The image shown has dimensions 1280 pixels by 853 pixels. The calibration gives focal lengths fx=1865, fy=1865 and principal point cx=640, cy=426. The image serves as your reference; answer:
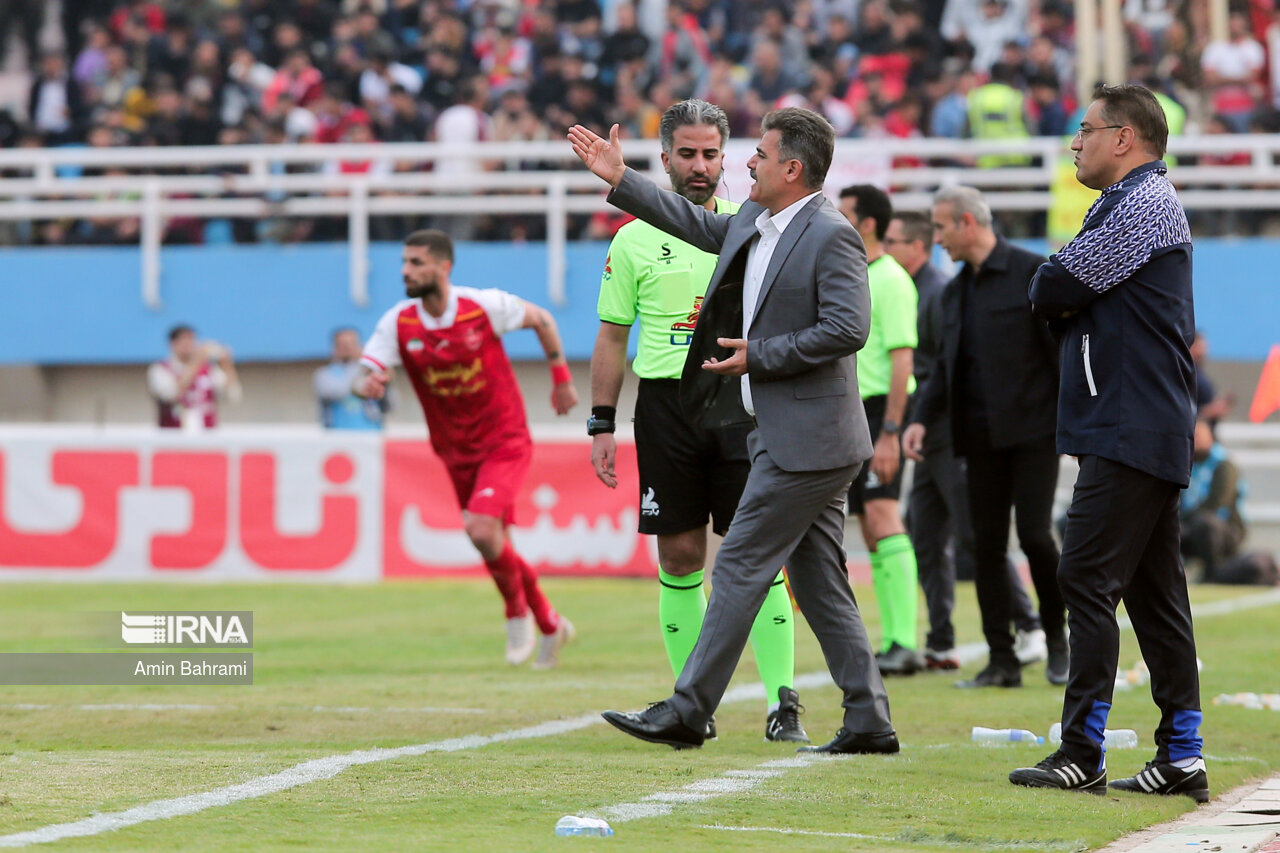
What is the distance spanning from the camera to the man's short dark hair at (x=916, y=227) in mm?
9820

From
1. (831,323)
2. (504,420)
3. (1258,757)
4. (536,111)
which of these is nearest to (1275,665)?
(1258,757)

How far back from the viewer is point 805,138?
6.04m

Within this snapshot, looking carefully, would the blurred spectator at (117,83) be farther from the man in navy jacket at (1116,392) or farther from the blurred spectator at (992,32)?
the man in navy jacket at (1116,392)

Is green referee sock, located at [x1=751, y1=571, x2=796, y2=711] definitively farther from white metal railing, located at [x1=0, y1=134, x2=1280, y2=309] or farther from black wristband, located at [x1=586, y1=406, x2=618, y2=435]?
white metal railing, located at [x1=0, y1=134, x2=1280, y2=309]

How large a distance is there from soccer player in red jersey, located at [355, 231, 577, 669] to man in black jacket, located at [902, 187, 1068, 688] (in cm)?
219

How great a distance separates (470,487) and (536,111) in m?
10.5

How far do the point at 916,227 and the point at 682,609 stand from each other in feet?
11.8

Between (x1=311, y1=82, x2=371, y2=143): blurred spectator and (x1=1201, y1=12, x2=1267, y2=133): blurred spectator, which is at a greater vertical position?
(x1=1201, y1=12, x2=1267, y2=133): blurred spectator

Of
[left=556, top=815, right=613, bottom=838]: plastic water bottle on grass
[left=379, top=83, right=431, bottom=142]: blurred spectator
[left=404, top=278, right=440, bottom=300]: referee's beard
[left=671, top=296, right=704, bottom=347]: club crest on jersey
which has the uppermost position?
[left=379, top=83, right=431, bottom=142]: blurred spectator

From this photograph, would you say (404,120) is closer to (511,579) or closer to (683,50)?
(683,50)

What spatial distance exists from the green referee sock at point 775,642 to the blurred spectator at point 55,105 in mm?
16888

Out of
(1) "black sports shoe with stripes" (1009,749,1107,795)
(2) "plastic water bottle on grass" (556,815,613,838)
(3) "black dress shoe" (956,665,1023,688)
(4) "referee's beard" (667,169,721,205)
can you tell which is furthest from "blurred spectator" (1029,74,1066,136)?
(2) "plastic water bottle on grass" (556,815,613,838)

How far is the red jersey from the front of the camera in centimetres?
970

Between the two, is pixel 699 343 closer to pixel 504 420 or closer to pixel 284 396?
pixel 504 420
